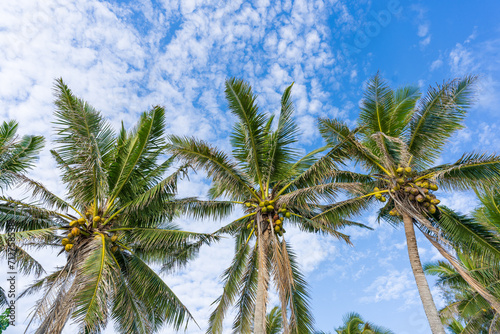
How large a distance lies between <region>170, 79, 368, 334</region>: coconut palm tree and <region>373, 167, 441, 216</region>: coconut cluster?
2.00 meters

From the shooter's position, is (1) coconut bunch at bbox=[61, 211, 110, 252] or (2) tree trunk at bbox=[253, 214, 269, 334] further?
(1) coconut bunch at bbox=[61, 211, 110, 252]

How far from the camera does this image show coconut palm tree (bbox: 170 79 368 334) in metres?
10.6

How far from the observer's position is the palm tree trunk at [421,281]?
9.32 metres

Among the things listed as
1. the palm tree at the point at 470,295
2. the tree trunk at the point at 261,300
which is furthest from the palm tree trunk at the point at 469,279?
the tree trunk at the point at 261,300

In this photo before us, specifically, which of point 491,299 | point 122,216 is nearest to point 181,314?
point 122,216

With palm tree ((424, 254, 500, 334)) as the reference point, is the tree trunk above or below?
below

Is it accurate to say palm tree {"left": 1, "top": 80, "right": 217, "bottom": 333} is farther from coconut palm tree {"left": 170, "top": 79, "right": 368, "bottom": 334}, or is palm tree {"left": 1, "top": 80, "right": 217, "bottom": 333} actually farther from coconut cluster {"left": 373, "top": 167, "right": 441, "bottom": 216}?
coconut cluster {"left": 373, "top": 167, "right": 441, "bottom": 216}

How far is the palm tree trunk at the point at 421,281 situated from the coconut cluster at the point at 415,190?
62cm

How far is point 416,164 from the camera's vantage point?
12.0 m

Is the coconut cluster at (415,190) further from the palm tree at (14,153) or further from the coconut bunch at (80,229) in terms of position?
the palm tree at (14,153)

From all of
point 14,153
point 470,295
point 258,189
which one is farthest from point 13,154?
point 470,295

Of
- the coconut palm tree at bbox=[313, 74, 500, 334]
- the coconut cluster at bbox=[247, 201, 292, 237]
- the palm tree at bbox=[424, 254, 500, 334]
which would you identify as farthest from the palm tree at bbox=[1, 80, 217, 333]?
the palm tree at bbox=[424, 254, 500, 334]

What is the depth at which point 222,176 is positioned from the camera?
A: 11211mm

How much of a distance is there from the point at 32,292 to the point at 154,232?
629 cm
